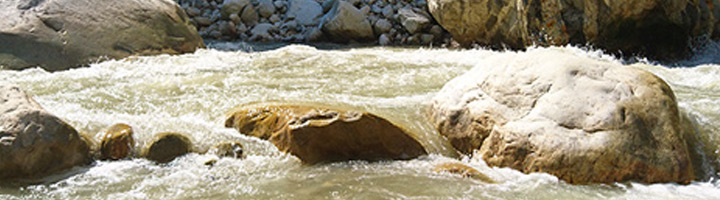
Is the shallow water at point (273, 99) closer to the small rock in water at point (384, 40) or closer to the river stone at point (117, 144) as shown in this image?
the river stone at point (117, 144)

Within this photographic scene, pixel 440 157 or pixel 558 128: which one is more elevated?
pixel 558 128

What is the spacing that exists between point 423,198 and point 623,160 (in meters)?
1.10

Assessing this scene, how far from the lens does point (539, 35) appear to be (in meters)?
7.41

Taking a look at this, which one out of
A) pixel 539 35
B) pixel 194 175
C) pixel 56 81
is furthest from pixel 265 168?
pixel 539 35

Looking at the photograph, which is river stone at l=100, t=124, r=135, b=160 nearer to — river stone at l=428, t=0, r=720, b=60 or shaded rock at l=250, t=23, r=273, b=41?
river stone at l=428, t=0, r=720, b=60

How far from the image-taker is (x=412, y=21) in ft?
31.3

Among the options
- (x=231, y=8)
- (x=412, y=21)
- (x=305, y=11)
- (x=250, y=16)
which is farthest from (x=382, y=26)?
(x=231, y=8)

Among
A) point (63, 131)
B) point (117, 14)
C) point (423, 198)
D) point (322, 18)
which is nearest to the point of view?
point (423, 198)

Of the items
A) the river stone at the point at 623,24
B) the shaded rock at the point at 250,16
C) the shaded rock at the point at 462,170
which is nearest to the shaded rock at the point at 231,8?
the shaded rock at the point at 250,16

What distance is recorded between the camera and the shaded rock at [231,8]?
414 inches

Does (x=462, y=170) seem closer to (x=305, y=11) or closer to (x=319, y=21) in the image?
(x=319, y=21)

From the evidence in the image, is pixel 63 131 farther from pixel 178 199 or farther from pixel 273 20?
pixel 273 20

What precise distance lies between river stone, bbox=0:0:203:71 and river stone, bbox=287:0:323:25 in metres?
3.12

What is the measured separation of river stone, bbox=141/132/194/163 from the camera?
356cm
